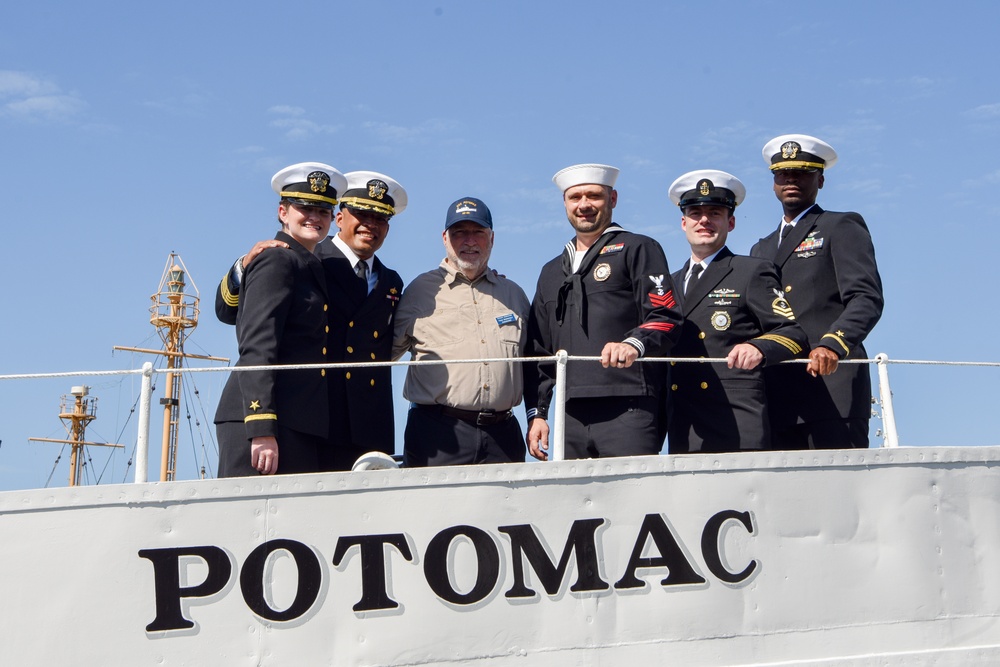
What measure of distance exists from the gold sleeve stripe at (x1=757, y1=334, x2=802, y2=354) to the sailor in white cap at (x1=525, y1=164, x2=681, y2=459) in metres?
0.49

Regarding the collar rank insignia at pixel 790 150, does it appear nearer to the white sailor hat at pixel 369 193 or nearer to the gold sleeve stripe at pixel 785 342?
the gold sleeve stripe at pixel 785 342

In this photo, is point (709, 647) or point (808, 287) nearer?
point (709, 647)

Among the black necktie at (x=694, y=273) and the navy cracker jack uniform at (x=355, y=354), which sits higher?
the black necktie at (x=694, y=273)

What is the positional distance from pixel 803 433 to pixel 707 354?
0.74m

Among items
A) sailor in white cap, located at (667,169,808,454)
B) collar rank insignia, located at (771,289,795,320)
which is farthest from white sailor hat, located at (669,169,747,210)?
collar rank insignia, located at (771,289,795,320)

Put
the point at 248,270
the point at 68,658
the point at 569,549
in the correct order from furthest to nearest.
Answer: the point at 248,270 < the point at 569,549 < the point at 68,658

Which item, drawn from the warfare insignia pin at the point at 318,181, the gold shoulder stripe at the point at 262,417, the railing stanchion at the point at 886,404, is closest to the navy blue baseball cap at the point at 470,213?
the warfare insignia pin at the point at 318,181

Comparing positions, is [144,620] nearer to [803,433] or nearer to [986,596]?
[803,433]

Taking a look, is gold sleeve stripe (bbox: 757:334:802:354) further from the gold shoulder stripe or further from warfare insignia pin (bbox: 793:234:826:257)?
the gold shoulder stripe

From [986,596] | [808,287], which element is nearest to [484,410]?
[808,287]

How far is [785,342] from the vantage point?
5.35 meters

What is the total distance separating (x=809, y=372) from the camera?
537 cm

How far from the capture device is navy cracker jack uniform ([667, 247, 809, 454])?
548 cm

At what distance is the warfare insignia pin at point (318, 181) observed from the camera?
18.2 feet
